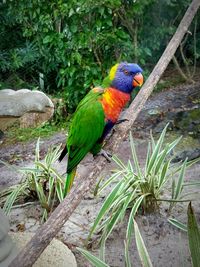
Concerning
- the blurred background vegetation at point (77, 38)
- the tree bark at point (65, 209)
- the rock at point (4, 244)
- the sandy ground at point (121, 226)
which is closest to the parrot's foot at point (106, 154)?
the tree bark at point (65, 209)

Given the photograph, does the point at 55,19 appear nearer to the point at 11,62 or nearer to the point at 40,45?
the point at 40,45

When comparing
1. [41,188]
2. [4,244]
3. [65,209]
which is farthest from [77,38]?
[4,244]

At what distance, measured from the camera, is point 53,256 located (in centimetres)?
185

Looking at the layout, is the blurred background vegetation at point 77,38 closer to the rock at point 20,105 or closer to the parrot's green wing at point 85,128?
the rock at point 20,105

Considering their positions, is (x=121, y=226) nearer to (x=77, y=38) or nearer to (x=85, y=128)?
(x=85, y=128)

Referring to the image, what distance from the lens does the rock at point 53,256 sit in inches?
71.0

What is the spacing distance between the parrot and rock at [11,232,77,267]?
15.0 inches

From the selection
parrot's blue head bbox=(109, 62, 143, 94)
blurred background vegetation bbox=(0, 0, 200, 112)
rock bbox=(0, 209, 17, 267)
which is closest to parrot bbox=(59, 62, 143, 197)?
parrot's blue head bbox=(109, 62, 143, 94)

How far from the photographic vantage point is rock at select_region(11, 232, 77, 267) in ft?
5.91

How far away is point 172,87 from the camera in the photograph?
5707 millimetres

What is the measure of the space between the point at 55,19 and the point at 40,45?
69 centimetres

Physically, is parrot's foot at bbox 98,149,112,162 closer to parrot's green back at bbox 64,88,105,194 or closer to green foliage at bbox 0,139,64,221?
parrot's green back at bbox 64,88,105,194

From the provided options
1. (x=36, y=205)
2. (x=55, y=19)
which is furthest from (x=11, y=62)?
(x=36, y=205)

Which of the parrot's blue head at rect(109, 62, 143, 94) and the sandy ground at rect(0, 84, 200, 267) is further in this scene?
the sandy ground at rect(0, 84, 200, 267)
